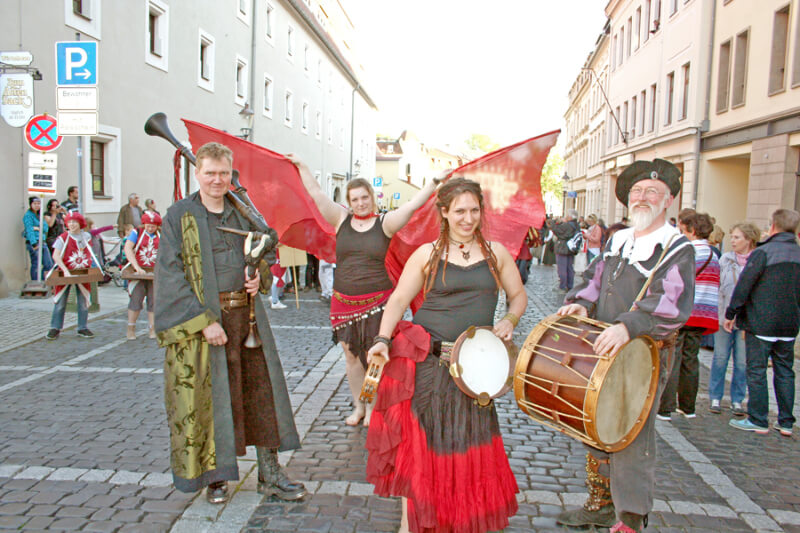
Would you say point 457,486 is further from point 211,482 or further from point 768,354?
point 768,354

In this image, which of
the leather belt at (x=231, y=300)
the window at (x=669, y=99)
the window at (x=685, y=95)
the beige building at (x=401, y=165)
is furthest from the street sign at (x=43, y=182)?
the beige building at (x=401, y=165)

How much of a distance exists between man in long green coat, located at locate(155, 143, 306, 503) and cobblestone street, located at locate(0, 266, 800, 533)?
0.96 feet

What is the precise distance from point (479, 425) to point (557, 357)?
0.52 meters

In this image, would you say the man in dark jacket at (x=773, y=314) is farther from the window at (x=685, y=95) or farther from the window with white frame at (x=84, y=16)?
the window at (x=685, y=95)

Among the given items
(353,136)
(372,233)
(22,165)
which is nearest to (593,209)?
(353,136)

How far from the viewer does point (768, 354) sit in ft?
17.5

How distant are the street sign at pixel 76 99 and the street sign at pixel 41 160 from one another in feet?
5.77

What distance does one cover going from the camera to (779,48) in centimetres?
1477

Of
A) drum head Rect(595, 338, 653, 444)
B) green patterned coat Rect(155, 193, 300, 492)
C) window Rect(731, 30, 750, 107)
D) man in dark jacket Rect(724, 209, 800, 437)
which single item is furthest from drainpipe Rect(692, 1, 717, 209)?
green patterned coat Rect(155, 193, 300, 492)

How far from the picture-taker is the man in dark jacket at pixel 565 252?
14492 mm

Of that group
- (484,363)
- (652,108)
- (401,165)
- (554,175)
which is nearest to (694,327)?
(484,363)

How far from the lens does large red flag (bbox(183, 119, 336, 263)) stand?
5.17m

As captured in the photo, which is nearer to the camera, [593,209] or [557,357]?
[557,357]

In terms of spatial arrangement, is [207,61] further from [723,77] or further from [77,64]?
[723,77]
